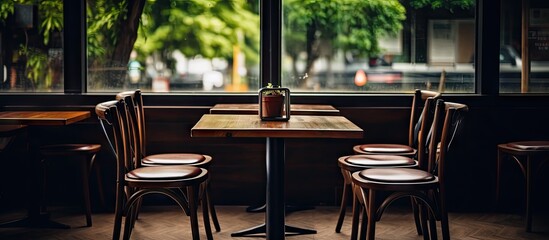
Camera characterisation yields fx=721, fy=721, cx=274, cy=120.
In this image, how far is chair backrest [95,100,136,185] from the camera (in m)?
3.72

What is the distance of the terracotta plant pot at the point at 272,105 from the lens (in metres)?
3.98

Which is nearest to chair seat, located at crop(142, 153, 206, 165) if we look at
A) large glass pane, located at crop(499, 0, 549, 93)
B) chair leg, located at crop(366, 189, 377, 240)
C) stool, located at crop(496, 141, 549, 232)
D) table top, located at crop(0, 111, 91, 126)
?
table top, located at crop(0, 111, 91, 126)

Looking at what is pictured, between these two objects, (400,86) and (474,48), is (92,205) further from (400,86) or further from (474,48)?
(474,48)

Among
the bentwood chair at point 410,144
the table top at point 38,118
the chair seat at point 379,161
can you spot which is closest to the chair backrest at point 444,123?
the chair seat at point 379,161

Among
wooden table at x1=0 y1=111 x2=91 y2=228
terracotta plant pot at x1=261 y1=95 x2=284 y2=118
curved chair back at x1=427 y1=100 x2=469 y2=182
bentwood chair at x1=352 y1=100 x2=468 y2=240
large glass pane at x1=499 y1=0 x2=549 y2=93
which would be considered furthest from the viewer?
large glass pane at x1=499 y1=0 x2=549 y2=93

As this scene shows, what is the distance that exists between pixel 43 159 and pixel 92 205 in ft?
2.21

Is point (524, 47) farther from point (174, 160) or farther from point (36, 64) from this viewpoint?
point (36, 64)

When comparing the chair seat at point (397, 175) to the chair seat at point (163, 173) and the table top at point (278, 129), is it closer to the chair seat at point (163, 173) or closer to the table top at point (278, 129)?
the table top at point (278, 129)

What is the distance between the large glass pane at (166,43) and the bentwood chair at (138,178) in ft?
5.62

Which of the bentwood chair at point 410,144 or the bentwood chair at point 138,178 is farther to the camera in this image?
the bentwood chair at point 410,144

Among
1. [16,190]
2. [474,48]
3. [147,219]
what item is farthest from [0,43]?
[474,48]

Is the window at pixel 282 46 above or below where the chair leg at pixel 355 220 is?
above

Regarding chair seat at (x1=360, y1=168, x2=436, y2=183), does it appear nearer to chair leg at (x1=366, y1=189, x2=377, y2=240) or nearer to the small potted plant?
chair leg at (x1=366, y1=189, x2=377, y2=240)

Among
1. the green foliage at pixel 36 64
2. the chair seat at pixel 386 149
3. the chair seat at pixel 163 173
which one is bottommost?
the chair seat at pixel 163 173
